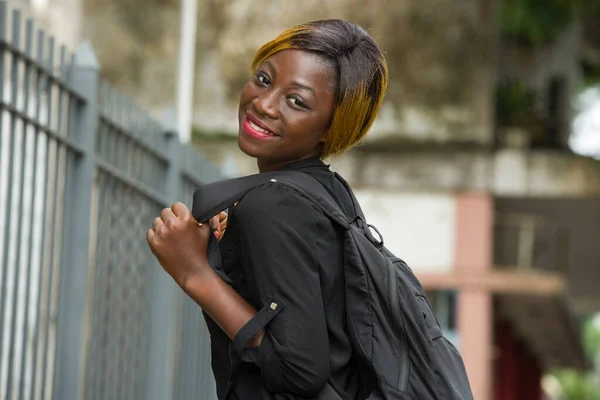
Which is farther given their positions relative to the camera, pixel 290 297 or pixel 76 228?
pixel 76 228

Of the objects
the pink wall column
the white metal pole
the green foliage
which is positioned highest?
the green foliage

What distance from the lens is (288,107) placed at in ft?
9.05

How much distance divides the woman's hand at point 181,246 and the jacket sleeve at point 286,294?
16cm

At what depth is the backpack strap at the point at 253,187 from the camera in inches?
105

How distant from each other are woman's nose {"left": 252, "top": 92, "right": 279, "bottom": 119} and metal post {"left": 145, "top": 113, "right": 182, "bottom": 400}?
3692 mm

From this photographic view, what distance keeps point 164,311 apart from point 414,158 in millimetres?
9128

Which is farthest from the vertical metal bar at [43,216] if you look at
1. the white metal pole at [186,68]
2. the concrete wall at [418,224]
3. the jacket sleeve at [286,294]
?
the concrete wall at [418,224]

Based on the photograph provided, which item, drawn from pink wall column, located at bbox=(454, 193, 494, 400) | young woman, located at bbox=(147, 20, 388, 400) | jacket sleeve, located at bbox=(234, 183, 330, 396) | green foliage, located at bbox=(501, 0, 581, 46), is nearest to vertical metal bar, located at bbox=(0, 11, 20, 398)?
young woman, located at bbox=(147, 20, 388, 400)

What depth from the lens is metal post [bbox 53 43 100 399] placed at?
489 centimetres

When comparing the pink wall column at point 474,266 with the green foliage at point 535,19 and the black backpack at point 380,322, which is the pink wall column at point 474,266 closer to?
the green foliage at point 535,19

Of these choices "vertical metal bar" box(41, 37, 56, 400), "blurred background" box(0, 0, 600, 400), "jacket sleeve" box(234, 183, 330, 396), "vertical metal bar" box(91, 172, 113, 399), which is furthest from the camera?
"blurred background" box(0, 0, 600, 400)

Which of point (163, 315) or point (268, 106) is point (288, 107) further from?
point (163, 315)

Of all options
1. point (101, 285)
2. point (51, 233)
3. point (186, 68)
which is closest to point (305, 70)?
point (51, 233)

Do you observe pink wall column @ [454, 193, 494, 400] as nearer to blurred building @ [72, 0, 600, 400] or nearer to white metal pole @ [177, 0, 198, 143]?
blurred building @ [72, 0, 600, 400]
